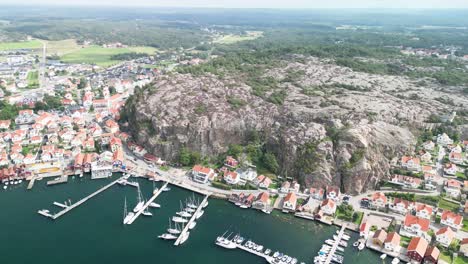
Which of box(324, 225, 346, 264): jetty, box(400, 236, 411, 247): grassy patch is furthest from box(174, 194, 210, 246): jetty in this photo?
box(400, 236, 411, 247): grassy patch

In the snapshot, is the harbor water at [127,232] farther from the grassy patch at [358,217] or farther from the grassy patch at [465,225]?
the grassy patch at [465,225]

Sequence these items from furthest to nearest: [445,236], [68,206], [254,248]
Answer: [68,206], [445,236], [254,248]

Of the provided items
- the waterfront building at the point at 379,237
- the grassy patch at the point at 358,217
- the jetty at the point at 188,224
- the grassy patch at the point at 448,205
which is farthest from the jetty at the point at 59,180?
the grassy patch at the point at 448,205

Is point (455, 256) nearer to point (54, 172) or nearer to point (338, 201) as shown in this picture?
point (338, 201)

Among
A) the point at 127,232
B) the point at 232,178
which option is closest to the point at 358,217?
the point at 232,178

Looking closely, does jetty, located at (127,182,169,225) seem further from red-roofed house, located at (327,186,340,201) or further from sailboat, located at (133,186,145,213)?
red-roofed house, located at (327,186,340,201)

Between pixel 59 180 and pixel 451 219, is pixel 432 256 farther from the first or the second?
pixel 59 180
